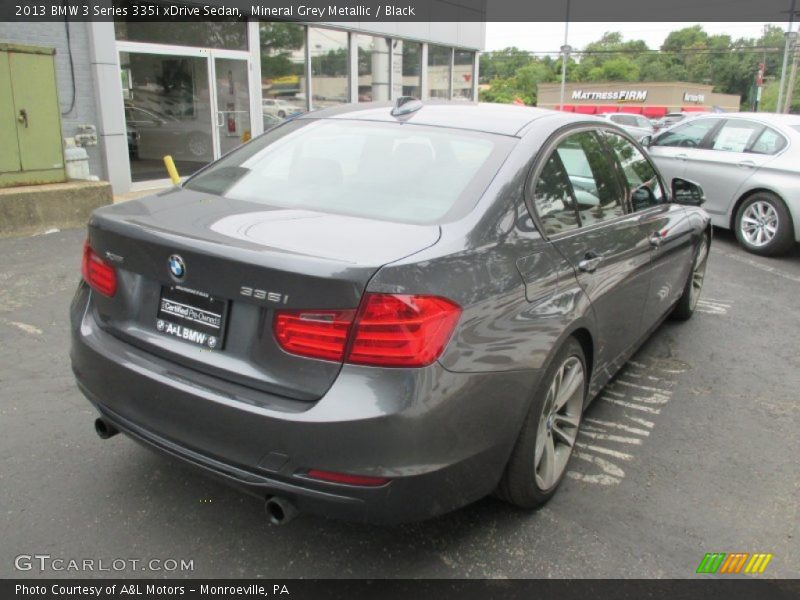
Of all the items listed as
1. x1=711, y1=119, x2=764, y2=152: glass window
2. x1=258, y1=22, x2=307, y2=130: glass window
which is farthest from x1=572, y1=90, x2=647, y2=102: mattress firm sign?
x1=711, y1=119, x2=764, y2=152: glass window

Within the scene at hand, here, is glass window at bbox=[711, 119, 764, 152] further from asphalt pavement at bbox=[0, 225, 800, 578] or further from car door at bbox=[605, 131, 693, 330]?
asphalt pavement at bbox=[0, 225, 800, 578]

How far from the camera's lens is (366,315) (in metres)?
2.06

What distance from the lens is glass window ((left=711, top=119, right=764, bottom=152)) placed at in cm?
828

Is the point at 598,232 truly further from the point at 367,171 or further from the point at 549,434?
the point at 367,171

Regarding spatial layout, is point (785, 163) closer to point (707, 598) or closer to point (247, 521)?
point (707, 598)

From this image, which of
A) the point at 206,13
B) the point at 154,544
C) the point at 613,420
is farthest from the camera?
the point at 206,13

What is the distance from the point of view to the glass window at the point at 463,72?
20609 millimetres

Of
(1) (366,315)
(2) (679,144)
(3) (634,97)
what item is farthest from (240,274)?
(3) (634,97)

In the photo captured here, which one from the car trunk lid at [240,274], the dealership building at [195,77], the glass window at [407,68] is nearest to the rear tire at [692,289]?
the car trunk lid at [240,274]

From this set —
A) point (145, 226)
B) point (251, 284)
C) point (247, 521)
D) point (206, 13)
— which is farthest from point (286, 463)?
point (206, 13)

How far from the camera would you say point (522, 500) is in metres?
2.69

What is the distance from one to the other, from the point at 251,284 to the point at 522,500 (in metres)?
1.39

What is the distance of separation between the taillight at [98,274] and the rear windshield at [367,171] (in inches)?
22.4

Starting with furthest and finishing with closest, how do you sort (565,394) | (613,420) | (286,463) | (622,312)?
(613,420), (622,312), (565,394), (286,463)
